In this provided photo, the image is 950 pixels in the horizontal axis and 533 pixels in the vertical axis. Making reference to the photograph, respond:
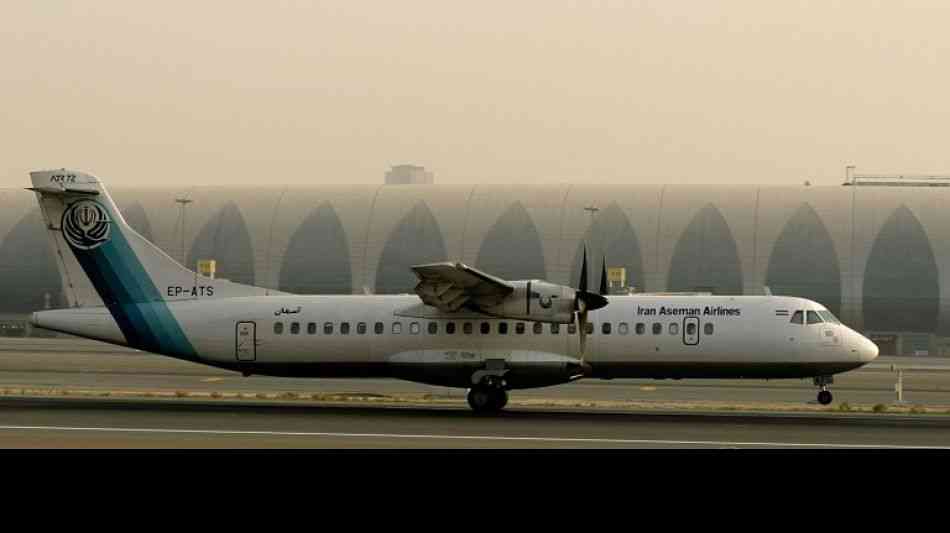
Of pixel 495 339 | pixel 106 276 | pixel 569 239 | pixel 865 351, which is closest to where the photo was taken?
pixel 865 351

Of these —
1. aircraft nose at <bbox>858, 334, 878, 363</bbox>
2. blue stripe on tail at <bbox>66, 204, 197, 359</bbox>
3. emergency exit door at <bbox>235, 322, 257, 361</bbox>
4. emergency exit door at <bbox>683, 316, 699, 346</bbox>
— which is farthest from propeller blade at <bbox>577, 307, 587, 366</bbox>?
blue stripe on tail at <bbox>66, 204, 197, 359</bbox>

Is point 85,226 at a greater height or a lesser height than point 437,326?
greater

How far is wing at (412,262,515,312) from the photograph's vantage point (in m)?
29.8

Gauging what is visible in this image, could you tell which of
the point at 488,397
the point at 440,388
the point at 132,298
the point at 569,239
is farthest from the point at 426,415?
the point at 569,239

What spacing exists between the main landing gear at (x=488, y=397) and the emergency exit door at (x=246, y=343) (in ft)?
19.2

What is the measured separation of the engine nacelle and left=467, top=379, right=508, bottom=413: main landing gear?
5.66 feet

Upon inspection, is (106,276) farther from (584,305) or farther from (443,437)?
(443,437)

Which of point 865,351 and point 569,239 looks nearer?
point 865,351

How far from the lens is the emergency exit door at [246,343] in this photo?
1255 inches

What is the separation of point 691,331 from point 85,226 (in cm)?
1585

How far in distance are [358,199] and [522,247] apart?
15.1 m

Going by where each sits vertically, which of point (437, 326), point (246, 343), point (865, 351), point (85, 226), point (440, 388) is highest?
point (85, 226)

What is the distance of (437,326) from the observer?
3136 cm
